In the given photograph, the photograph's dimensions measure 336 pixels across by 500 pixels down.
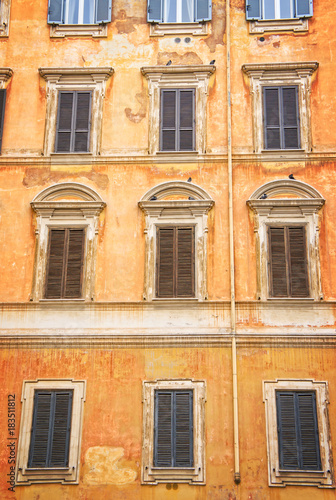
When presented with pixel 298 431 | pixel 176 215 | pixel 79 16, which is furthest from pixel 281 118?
pixel 298 431

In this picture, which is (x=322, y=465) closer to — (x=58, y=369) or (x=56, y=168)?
(x=58, y=369)

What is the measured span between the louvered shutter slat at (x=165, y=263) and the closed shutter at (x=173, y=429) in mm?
2395

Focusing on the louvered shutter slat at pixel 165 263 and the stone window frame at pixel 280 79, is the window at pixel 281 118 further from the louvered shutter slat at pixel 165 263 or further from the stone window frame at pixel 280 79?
the louvered shutter slat at pixel 165 263

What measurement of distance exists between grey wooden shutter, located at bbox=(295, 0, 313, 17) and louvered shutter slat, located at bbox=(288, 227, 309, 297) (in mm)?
6091

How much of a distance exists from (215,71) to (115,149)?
11.2ft

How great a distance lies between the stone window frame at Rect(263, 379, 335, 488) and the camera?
14.3 m

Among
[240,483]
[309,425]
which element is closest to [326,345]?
[309,425]

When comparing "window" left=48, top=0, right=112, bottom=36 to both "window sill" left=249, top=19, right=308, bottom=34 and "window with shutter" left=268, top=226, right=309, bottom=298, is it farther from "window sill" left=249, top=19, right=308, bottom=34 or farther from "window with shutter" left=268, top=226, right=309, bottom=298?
"window with shutter" left=268, top=226, right=309, bottom=298

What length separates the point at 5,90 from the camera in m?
17.9

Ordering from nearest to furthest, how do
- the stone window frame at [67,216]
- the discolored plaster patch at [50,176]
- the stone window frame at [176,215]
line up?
the stone window frame at [176,215] < the stone window frame at [67,216] < the discolored plaster patch at [50,176]

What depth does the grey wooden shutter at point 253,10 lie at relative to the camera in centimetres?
1816

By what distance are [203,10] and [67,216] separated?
6829 mm

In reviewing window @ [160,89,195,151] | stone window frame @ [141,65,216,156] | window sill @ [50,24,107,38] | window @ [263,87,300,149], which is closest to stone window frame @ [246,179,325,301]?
window @ [263,87,300,149]

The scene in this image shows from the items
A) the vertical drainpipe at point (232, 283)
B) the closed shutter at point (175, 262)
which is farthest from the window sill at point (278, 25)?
the closed shutter at point (175, 262)
